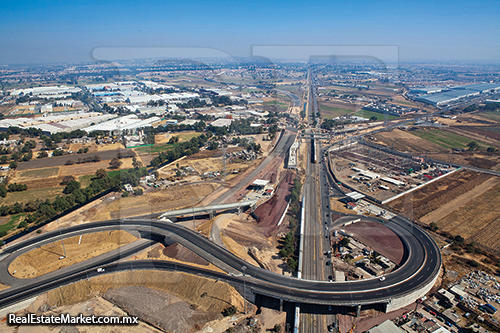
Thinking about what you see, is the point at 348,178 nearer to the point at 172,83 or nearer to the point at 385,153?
the point at 385,153

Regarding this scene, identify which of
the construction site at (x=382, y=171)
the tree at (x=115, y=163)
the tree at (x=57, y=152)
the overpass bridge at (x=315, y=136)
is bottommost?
the construction site at (x=382, y=171)

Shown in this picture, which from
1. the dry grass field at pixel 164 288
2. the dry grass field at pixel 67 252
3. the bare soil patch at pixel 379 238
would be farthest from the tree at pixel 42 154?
Result: the bare soil patch at pixel 379 238

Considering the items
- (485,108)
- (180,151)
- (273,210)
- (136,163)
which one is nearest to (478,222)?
(273,210)

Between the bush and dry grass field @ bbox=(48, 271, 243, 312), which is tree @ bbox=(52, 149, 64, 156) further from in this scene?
the bush

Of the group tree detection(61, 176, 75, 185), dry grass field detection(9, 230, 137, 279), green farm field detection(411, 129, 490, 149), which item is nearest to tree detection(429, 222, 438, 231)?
dry grass field detection(9, 230, 137, 279)

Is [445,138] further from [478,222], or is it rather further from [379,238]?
[379,238]

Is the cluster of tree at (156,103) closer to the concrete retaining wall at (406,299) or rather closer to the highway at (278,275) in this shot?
the highway at (278,275)

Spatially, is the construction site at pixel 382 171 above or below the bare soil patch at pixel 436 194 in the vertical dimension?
above
